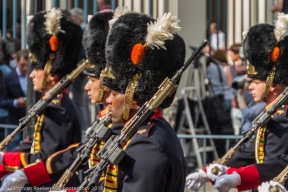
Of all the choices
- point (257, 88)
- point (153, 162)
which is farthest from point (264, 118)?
point (153, 162)

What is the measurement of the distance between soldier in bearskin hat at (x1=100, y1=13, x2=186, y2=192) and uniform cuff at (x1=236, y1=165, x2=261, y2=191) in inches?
49.5

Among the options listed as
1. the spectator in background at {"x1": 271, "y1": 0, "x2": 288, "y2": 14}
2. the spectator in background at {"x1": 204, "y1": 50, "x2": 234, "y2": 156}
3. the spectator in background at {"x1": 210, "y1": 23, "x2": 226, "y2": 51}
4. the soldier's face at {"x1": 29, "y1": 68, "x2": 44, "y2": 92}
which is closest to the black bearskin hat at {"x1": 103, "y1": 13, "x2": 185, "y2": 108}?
the soldier's face at {"x1": 29, "y1": 68, "x2": 44, "y2": 92}

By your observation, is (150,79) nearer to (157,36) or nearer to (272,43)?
(157,36)

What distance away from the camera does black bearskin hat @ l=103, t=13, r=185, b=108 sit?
404 centimetres

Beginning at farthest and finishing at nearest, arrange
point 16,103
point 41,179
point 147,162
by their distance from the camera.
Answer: point 16,103
point 41,179
point 147,162

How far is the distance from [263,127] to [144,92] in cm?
152

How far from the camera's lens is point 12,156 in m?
5.70

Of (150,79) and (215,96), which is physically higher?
(150,79)

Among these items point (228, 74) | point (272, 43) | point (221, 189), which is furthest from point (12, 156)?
point (228, 74)

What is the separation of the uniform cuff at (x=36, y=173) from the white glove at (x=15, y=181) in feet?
0.11

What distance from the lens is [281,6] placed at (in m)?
8.03

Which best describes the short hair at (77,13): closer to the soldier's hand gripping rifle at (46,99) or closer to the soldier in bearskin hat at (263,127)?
the soldier's hand gripping rifle at (46,99)

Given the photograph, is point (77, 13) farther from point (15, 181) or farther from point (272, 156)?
point (272, 156)

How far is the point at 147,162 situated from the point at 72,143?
2080 millimetres
